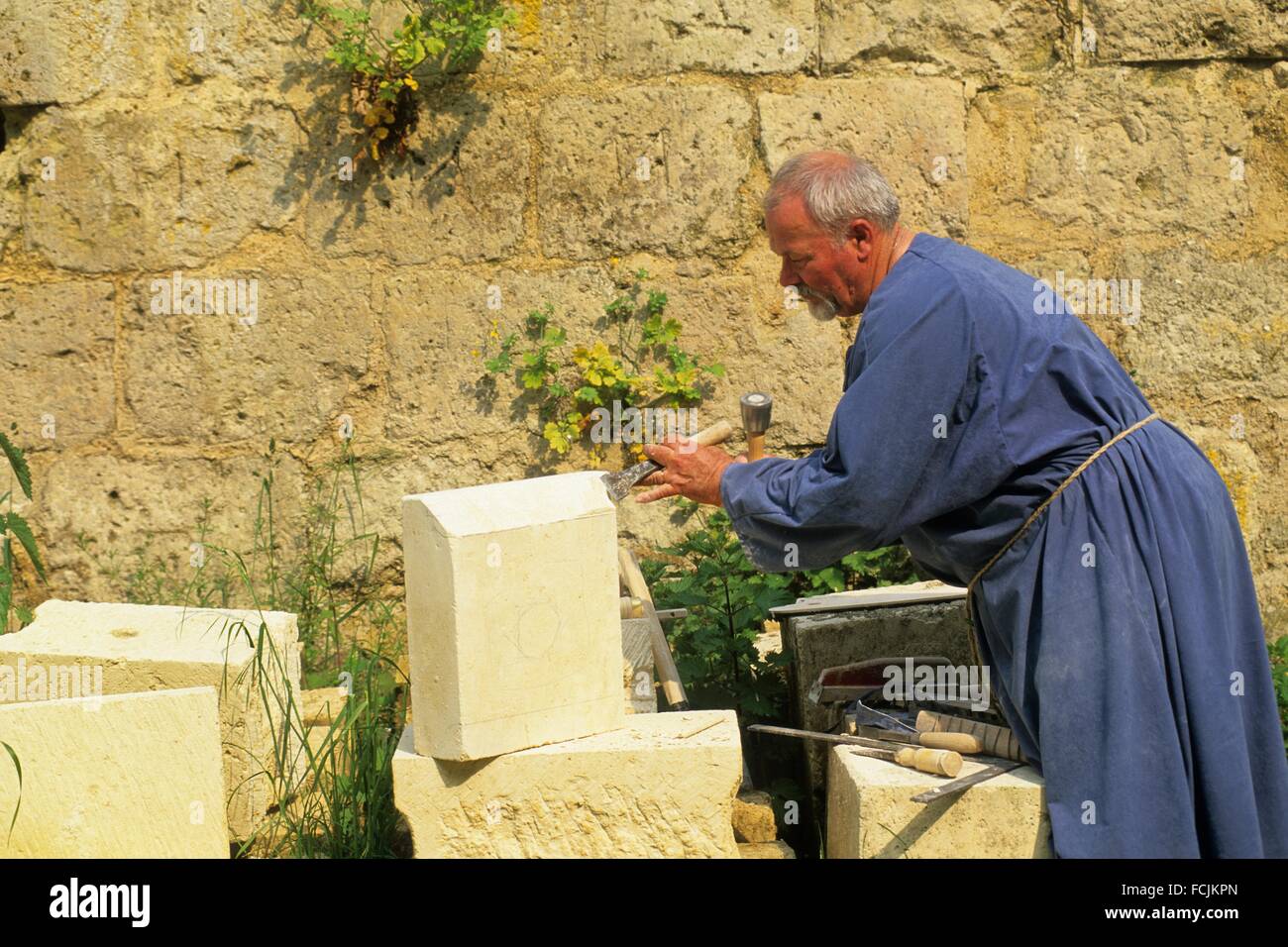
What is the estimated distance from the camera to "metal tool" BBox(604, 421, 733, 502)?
11.6 ft

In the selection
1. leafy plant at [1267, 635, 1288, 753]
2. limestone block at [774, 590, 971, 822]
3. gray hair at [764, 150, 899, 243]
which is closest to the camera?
gray hair at [764, 150, 899, 243]

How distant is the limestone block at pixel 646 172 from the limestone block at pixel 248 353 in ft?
2.75

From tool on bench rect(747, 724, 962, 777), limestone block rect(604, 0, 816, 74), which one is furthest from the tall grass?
limestone block rect(604, 0, 816, 74)

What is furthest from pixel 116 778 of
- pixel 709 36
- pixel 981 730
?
pixel 709 36

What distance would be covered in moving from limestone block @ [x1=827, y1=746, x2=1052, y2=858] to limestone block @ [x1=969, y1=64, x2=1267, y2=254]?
2634 millimetres

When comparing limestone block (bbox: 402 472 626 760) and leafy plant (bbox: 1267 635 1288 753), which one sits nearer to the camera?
limestone block (bbox: 402 472 626 760)

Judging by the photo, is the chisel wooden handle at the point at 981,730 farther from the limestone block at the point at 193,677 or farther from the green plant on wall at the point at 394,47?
the green plant on wall at the point at 394,47

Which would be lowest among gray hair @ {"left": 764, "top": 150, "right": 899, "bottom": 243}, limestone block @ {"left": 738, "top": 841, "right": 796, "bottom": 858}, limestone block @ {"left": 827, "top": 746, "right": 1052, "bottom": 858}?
limestone block @ {"left": 738, "top": 841, "right": 796, "bottom": 858}

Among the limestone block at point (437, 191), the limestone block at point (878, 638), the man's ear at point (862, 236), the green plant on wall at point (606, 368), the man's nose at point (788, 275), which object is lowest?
the limestone block at point (878, 638)

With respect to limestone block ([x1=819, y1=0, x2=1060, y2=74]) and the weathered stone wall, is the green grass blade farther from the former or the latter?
limestone block ([x1=819, y1=0, x2=1060, y2=74])

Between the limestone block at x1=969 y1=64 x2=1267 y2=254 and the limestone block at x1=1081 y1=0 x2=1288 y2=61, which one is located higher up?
the limestone block at x1=1081 y1=0 x2=1288 y2=61

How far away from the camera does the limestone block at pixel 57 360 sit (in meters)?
5.28

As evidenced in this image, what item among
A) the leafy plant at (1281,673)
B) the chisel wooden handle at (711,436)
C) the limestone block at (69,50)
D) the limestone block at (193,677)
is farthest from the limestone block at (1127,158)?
the limestone block at (69,50)

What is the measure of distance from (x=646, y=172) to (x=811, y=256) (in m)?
1.82
